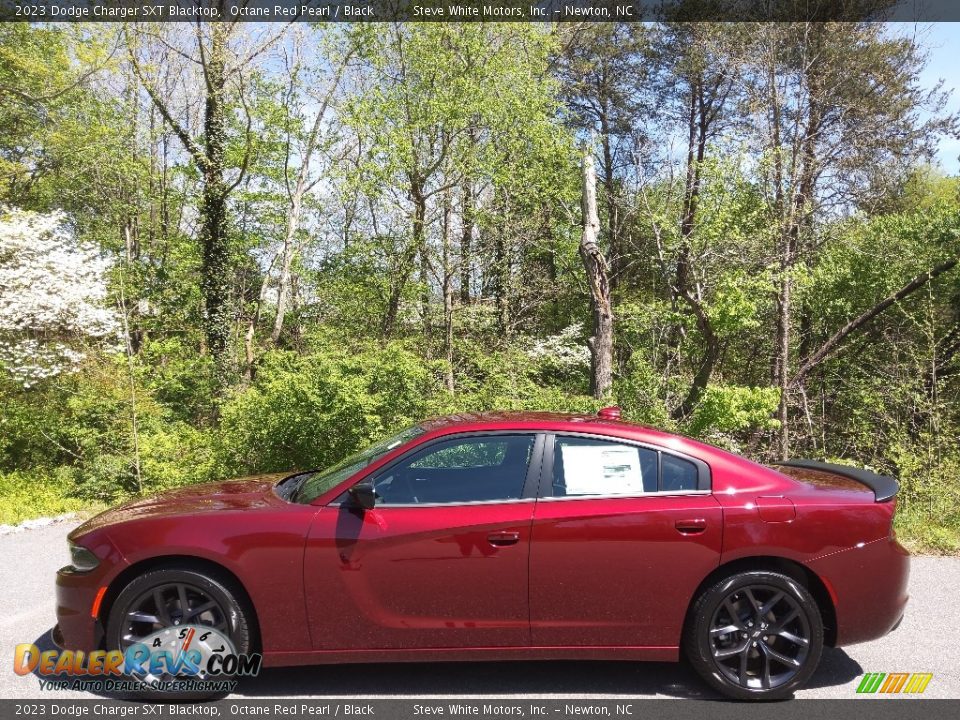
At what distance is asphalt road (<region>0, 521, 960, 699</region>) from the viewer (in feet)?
12.7

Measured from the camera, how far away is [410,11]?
881 inches

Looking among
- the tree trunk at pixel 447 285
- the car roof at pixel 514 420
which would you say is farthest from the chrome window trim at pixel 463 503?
the tree trunk at pixel 447 285

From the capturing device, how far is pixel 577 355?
21750 mm

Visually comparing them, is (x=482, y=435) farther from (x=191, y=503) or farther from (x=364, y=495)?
(x=191, y=503)

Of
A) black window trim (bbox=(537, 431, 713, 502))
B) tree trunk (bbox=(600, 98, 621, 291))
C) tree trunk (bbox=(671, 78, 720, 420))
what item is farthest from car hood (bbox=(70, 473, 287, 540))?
tree trunk (bbox=(600, 98, 621, 291))

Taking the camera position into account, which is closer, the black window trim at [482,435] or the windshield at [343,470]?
the black window trim at [482,435]

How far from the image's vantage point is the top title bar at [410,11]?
16795mm

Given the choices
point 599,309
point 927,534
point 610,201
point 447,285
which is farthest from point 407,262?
point 927,534

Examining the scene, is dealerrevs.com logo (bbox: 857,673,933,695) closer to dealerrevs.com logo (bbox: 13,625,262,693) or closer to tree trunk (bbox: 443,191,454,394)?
dealerrevs.com logo (bbox: 13,625,262,693)

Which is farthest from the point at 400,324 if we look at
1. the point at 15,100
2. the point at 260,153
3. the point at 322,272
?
the point at 15,100

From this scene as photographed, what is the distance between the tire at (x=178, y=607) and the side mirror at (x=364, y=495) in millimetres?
788

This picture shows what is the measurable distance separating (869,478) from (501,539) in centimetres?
220

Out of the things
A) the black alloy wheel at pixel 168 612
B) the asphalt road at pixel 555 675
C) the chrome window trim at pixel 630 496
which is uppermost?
the chrome window trim at pixel 630 496
